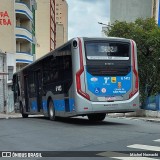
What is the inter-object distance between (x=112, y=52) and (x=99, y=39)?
30.9 inches

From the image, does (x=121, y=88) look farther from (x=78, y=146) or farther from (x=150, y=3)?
(x=150, y=3)

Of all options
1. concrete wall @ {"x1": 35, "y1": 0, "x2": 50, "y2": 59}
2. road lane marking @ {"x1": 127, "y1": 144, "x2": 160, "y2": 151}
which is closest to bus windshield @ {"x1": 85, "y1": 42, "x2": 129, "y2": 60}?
road lane marking @ {"x1": 127, "y1": 144, "x2": 160, "y2": 151}

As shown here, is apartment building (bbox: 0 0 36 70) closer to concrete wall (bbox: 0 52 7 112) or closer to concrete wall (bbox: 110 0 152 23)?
concrete wall (bbox: 0 52 7 112)

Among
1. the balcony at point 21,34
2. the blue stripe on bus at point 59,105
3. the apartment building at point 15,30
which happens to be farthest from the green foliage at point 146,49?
the balcony at point 21,34

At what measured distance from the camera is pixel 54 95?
19.0 meters

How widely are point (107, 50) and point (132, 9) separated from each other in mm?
52861

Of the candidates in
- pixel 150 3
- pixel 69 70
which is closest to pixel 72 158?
pixel 69 70

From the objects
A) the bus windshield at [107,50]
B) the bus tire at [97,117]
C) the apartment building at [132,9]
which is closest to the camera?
the bus windshield at [107,50]

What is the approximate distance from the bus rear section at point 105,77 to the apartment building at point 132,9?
4946 cm

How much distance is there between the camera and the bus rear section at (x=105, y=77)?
641 inches

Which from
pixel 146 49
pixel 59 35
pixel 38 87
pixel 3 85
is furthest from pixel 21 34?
pixel 59 35

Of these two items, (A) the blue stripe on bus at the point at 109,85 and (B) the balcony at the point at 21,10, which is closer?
(A) the blue stripe on bus at the point at 109,85

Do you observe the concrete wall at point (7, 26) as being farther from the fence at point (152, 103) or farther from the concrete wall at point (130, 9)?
the fence at point (152, 103)

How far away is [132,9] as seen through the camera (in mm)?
68000
